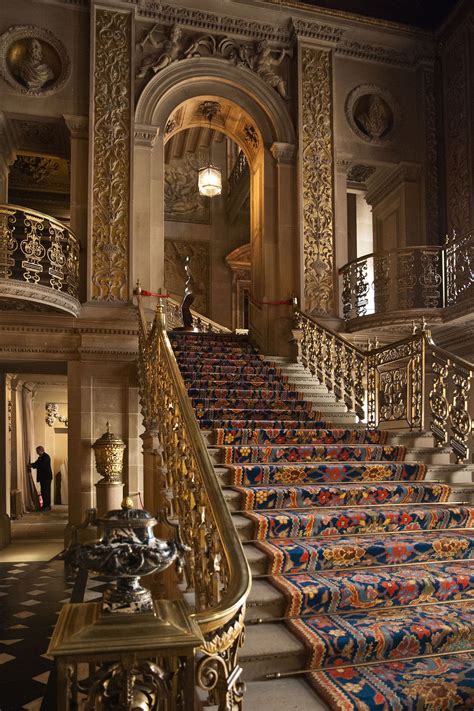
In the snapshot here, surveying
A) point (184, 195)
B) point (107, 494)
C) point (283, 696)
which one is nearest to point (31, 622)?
point (107, 494)

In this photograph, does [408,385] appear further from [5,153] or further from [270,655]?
[5,153]

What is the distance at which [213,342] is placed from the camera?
972cm

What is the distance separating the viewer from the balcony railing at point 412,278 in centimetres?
920

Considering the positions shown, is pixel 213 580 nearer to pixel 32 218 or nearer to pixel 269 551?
pixel 269 551

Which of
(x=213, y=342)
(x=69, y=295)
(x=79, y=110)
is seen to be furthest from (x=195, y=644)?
(x=79, y=110)

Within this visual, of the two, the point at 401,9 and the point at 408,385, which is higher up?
the point at 401,9

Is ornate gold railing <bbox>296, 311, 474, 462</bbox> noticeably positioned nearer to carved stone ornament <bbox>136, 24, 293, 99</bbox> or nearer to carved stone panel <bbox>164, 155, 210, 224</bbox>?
carved stone ornament <bbox>136, 24, 293, 99</bbox>

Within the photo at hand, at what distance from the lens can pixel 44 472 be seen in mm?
13703

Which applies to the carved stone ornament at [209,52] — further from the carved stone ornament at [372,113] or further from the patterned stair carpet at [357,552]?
the patterned stair carpet at [357,552]

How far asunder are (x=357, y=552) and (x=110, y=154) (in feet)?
24.7

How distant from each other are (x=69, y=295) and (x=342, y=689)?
659 cm

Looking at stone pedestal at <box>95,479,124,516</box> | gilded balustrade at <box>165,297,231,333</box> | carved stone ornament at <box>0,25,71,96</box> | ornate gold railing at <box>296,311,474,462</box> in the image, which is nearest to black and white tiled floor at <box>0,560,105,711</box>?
stone pedestal at <box>95,479,124,516</box>

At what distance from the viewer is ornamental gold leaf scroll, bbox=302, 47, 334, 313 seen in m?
9.95

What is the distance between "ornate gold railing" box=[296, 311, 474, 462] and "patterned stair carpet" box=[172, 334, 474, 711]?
0.48 m
